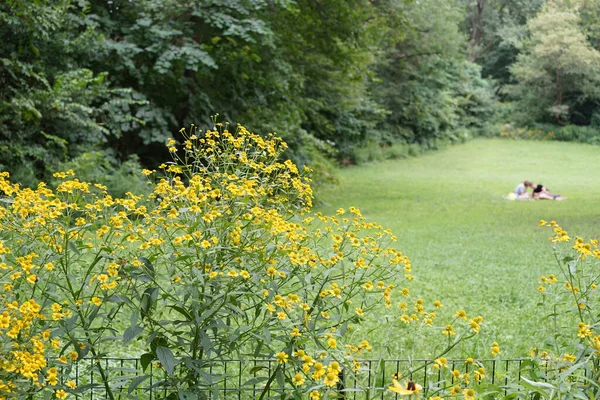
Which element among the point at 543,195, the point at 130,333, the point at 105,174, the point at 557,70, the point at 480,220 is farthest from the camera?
the point at 557,70

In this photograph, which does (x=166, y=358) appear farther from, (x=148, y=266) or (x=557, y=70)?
(x=557, y=70)

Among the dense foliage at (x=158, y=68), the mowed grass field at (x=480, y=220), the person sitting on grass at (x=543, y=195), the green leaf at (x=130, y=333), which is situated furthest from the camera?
the person sitting on grass at (x=543, y=195)

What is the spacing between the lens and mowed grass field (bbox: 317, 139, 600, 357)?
5098 millimetres

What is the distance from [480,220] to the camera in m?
10.4

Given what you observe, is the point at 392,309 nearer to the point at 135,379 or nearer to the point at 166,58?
the point at 135,379

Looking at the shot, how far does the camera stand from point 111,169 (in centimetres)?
867

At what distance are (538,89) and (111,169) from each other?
2278 cm

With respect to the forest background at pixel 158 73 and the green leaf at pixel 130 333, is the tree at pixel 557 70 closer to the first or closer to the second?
the forest background at pixel 158 73

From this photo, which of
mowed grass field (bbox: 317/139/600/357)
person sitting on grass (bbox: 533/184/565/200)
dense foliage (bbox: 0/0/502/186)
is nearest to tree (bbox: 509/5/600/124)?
mowed grass field (bbox: 317/139/600/357)

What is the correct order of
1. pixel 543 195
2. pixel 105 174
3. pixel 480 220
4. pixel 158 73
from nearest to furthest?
pixel 105 174 < pixel 158 73 < pixel 480 220 < pixel 543 195

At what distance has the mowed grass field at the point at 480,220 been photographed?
16.7 ft

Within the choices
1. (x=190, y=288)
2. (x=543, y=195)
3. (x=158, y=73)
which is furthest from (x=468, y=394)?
(x=543, y=195)

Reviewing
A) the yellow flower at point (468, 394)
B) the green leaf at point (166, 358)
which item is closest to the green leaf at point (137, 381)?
the green leaf at point (166, 358)

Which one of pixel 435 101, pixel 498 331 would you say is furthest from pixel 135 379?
pixel 435 101
